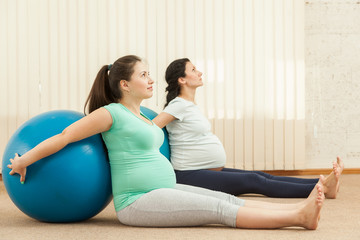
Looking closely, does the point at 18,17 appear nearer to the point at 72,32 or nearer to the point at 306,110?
the point at 72,32

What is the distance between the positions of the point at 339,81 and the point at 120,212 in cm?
353

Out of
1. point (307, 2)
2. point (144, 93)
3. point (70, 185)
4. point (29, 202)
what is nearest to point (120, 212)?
point (70, 185)

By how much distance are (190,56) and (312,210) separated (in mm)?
2948

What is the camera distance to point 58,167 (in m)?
1.96

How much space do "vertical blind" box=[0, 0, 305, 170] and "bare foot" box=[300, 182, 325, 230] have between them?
105 inches

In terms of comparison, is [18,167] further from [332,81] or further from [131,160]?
[332,81]

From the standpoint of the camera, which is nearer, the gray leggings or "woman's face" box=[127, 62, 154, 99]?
the gray leggings

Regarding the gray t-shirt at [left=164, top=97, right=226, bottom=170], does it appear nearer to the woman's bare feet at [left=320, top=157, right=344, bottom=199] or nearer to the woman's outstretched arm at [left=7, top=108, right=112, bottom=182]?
the woman's bare feet at [left=320, top=157, right=344, bottom=199]

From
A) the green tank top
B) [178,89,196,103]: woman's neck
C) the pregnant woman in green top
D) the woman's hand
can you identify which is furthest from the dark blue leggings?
the woman's hand

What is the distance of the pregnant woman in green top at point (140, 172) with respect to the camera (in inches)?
73.7

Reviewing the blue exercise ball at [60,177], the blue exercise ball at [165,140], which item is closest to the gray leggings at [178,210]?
the blue exercise ball at [60,177]

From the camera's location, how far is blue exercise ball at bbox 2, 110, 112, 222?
197 cm

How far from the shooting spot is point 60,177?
6.44 feet

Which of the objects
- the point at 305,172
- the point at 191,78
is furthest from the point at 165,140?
the point at 305,172
